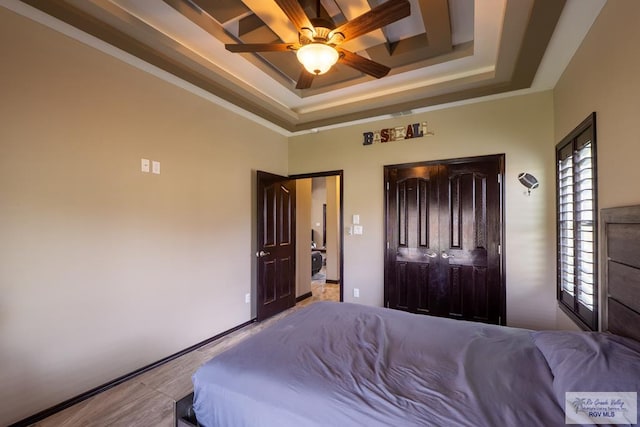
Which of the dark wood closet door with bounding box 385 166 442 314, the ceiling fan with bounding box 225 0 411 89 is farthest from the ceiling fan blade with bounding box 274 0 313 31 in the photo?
the dark wood closet door with bounding box 385 166 442 314

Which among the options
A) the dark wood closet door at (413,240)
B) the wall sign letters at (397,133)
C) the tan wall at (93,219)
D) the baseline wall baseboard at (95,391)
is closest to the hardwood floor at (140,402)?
the baseline wall baseboard at (95,391)

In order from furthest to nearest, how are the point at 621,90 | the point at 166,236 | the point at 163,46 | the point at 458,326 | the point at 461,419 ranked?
the point at 166,236 < the point at 163,46 < the point at 458,326 < the point at 621,90 < the point at 461,419

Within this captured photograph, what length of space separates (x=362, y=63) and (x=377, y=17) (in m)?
0.48

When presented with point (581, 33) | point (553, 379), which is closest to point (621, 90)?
point (581, 33)

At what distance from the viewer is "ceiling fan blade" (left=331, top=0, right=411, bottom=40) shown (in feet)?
5.27

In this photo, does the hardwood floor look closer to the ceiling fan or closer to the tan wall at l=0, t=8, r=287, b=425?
the tan wall at l=0, t=8, r=287, b=425

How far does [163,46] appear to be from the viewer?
241 cm

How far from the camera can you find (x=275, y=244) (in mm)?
4203

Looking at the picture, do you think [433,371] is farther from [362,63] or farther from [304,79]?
[304,79]

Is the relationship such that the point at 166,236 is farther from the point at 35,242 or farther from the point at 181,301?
the point at 35,242

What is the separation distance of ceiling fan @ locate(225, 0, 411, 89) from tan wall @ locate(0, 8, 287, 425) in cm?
131

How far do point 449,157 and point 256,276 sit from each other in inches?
115

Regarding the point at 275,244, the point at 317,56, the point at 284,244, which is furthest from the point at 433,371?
the point at 284,244

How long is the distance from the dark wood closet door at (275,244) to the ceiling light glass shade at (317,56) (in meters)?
2.13
